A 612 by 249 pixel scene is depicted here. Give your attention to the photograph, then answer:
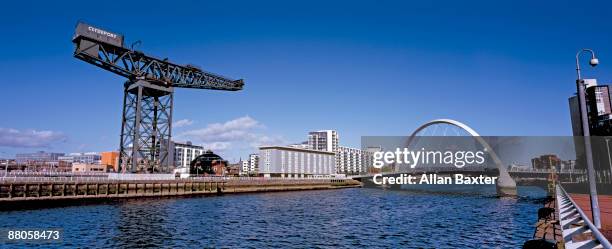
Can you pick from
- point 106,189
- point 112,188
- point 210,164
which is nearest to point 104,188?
point 106,189

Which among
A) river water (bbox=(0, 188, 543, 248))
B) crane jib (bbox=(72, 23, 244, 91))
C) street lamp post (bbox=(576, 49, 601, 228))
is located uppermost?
crane jib (bbox=(72, 23, 244, 91))

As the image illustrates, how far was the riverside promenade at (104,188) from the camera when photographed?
157ft

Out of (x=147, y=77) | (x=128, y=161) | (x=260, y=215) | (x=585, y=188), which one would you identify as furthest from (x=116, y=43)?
(x=585, y=188)

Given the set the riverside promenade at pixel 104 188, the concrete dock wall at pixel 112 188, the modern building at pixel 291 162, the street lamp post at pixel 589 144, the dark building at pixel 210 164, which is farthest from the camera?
the modern building at pixel 291 162

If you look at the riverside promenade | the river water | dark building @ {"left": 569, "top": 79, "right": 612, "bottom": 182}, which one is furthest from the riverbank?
dark building @ {"left": 569, "top": 79, "right": 612, "bottom": 182}

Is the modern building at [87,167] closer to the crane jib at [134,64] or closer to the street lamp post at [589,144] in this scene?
the crane jib at [134,64]

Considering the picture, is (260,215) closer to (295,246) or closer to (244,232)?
(244,232)

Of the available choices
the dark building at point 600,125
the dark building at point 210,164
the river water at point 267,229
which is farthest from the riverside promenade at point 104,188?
the dark building at point 600,125

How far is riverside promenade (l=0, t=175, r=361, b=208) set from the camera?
157ft

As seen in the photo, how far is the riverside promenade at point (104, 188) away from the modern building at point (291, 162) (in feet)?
175

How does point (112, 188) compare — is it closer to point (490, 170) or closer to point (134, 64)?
point (134, 64)

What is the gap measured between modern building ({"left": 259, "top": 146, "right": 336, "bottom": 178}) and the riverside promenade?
2101 inches

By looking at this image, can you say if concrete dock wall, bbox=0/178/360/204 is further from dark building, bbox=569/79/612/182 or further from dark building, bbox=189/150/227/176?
dark building, bbox=569/79/612/182

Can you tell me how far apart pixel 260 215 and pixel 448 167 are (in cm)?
9593
